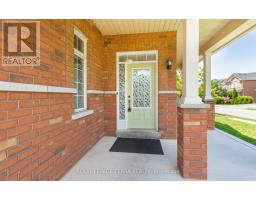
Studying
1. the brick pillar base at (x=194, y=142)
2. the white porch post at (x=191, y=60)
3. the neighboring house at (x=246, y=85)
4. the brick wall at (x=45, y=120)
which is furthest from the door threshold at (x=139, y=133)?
the neighboring house at (x=246, y=85)

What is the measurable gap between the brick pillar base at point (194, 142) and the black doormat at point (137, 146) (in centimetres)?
102

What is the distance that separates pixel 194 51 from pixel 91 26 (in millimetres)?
2492

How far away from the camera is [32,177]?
1766 millimetres

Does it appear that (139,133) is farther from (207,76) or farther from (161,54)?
(207,76)

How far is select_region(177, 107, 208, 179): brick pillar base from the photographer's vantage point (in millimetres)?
2199

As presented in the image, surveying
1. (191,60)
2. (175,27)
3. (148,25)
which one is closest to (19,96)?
(191,60)

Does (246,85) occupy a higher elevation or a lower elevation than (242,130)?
higher

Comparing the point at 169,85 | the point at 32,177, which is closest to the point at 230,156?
the point at 169,85

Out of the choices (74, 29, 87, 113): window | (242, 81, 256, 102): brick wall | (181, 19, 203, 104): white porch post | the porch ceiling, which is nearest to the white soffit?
Answer: the porch ceiling

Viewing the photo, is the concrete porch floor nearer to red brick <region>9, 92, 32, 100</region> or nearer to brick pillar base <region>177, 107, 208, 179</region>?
brick pillar base <region>177, 107, 208, 179</region>

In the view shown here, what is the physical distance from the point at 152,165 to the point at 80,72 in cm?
235

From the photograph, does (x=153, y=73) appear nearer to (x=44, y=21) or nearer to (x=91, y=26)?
(x=91, y=26)

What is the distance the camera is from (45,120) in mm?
1961

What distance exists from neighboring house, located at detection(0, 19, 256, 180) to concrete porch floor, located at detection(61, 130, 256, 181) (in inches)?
6.8
